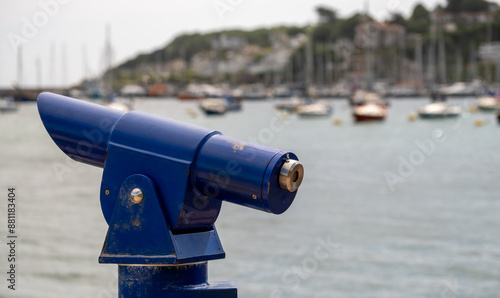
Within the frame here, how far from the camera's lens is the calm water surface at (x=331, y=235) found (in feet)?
45.9

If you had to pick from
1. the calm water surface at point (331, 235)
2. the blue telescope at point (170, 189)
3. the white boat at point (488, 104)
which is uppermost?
the blue telescope at point (170, 189)

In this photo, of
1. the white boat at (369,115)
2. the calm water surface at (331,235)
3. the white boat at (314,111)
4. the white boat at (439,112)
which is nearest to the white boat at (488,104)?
the white boat at (439,112)

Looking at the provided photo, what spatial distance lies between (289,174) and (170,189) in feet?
1.26

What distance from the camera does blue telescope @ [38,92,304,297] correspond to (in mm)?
2516

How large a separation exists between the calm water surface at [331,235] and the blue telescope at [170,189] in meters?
10.4

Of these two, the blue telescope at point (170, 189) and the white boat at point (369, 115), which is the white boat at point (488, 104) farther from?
the blue telescope at point (170, 189)

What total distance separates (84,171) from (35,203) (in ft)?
37.4

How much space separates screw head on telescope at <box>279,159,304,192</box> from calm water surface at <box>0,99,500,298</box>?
10.6 metres

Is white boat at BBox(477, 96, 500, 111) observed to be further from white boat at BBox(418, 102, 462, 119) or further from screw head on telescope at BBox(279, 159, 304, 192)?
screw head on telescope at BBox(279, 159, 304, 192)

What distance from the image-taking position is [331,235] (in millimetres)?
18734

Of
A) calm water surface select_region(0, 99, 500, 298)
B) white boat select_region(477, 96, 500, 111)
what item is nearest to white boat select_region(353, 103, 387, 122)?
white boat select_region(477, 96, 500, 111)

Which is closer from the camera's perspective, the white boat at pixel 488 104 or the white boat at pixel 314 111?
the white boat at pixel 314 111

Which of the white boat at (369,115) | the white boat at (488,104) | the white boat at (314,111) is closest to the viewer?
the white boat at (369,115)

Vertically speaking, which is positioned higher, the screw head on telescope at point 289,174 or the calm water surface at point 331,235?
the screw head on telescope at point 289,174
